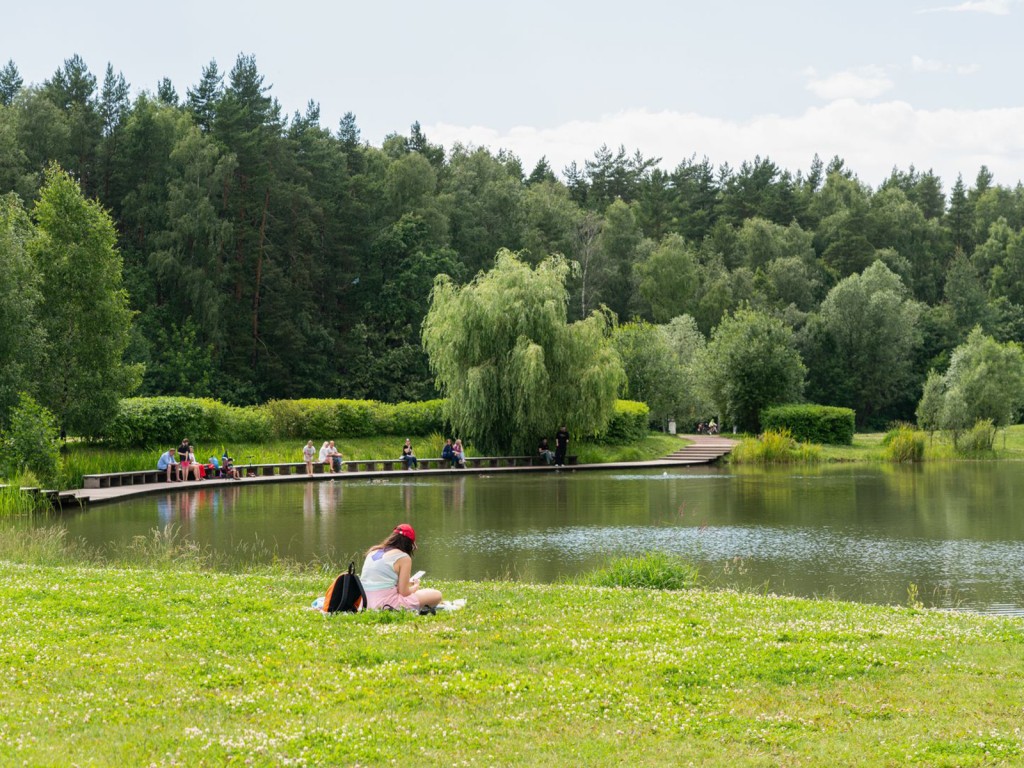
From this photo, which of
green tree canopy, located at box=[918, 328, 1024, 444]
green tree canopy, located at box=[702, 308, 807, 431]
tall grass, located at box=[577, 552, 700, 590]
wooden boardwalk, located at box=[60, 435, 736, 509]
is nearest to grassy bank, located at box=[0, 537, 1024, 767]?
tall grass, located at box=[577, 552, 700, 590]

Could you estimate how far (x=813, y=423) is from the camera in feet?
165

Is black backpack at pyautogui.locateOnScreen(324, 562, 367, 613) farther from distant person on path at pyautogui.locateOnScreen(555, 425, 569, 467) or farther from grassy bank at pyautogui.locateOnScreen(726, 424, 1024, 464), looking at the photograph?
grassy bank at pyautogui.locateOnScreen(726, 424, 1024, 464)

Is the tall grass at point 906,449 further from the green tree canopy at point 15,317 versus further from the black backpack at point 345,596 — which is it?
the black backpack at point 345,596

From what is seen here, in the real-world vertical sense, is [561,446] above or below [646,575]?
above

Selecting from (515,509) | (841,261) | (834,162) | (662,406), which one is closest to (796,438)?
(662,406)

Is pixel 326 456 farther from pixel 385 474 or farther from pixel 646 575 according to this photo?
pixel 646 575

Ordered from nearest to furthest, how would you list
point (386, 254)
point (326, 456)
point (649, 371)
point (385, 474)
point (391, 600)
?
point (391, 600), point (385, 474), point (326, 456), point (649, 371), point (386, 254)

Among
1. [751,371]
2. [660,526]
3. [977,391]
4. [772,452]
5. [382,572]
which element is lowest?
[660,526]

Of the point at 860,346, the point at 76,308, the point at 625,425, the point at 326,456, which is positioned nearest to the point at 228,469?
the point at 326,456

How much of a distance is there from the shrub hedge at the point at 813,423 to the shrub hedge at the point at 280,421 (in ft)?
25.6

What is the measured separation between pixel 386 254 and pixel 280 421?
27.1 meters

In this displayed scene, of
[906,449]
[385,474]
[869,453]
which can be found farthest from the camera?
[869,453]

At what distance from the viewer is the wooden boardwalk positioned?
27122mm

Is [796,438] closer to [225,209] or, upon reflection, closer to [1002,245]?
[225,209]
